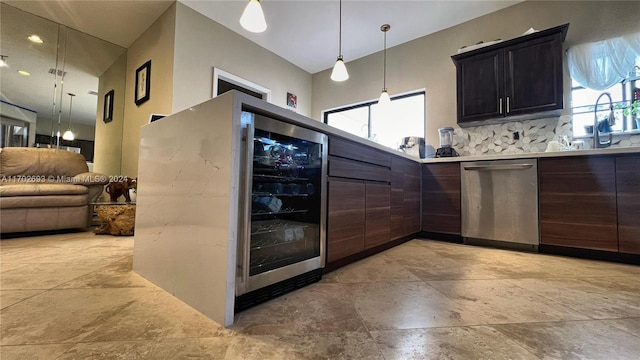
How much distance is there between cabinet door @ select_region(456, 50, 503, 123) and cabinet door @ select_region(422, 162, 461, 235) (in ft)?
2.19

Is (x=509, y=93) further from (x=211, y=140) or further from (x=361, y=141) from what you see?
(x=211, y=140)

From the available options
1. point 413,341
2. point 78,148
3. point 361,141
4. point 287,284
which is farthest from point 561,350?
point 78,148

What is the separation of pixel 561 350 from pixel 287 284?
1.05 m

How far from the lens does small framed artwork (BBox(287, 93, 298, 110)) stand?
4.37 m

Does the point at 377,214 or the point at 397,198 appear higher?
the point at 397,198

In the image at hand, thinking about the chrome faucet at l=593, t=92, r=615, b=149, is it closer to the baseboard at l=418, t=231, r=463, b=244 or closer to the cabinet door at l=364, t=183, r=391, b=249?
the baseboard at l=418, t=231, r=463, b=244

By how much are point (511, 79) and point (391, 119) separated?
61.0 inches

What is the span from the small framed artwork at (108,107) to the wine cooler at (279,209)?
4225 millimetres

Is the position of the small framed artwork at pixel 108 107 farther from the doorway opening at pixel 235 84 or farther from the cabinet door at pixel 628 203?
the cabinet door at pixel 628 203

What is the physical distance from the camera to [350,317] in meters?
1.01

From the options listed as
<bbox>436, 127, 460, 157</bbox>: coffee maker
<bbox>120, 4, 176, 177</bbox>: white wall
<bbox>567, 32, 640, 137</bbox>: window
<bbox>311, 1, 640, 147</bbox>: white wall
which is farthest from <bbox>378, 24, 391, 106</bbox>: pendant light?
<bbox>120, 4, 176, 177</bbox>: white wall

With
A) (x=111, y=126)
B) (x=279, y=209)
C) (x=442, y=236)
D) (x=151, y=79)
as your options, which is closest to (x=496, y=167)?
(x=442, y=236)

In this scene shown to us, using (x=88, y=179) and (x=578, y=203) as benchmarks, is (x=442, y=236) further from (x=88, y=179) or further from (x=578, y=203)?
(x=88, y=179)

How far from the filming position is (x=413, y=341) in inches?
33.6
